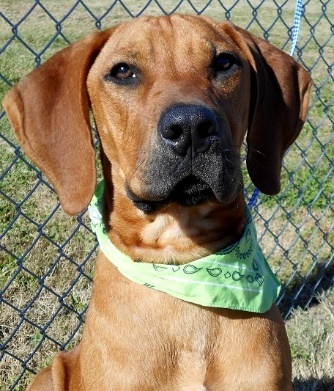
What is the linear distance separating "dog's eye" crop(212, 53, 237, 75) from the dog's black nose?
422 millimetres

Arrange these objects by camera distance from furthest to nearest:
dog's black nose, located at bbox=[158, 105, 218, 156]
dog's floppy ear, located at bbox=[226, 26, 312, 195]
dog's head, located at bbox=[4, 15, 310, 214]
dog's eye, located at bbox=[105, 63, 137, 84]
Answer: dog's floppy ear, located at bbox=[226, 26, 312, 195] < dog's eye, located at bbox=[105, 63, 137, 84] < dog's head, located at bbox=[4, 15, 310, 214] < dog's black nose, located at bbox=[158, 105, 218, 156]

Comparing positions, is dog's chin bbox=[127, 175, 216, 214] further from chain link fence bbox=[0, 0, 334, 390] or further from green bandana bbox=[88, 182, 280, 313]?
chain link fence bbox=[0, 0, 334, 390]

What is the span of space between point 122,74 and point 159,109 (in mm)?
370

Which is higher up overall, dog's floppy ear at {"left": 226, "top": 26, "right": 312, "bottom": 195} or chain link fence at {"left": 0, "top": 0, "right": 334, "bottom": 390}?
dog's floppy ear at {"left": 226, "top": 26, "right": 312, "bottom": 195}

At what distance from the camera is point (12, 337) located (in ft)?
12.1

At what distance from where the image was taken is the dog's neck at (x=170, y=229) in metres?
2.64

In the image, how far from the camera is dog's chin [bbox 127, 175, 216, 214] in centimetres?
232

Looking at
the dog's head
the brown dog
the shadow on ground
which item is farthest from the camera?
the shadow on ground

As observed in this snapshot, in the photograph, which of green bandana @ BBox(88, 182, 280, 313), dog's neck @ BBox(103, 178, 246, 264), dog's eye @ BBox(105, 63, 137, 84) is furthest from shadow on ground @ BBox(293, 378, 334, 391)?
dog's eye @ BBox(105, 63, 137, 84)

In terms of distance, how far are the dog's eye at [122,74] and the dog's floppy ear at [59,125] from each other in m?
0.12

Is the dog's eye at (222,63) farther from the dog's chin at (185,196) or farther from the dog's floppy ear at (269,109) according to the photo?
the dog's chin at (185,196)

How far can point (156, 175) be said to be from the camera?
2.30m

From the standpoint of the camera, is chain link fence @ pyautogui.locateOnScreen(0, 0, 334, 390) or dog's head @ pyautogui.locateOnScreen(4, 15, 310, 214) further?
chain link fence @ pyautogui.locateOnScreen(0, 0, 334, 390)

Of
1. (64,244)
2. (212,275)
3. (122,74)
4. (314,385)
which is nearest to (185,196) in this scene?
(212,275)
